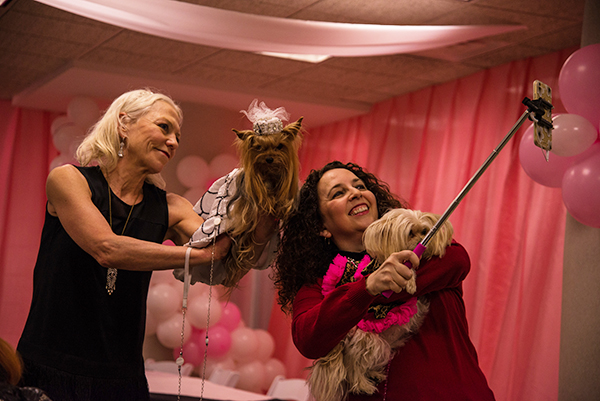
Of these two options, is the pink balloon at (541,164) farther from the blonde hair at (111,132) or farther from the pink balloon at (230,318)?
the pink balloon at (230,318)

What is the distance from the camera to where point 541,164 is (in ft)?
10.6

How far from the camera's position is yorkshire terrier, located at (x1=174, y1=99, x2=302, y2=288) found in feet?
6.08

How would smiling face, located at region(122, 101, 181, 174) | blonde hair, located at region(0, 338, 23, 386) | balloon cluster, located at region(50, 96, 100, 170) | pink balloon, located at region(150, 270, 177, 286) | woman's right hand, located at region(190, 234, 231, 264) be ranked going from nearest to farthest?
blonde hair, located at region(0, 338, 23, 386)
woman's right hand, located at region(190, 234, 231, 264)
smiling face, located at region(122, 101, 181, 174)
pink balloon, located at region(150, 270, 177, 286)
balloon cluster, located at region(50, 96, 100, 170)

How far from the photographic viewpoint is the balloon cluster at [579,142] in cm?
291

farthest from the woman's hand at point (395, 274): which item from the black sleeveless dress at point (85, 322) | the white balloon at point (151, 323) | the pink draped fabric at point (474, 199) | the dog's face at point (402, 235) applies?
the white balloon at point (151, 323)

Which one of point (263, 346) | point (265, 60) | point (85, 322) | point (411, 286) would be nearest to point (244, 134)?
point (411, 286)

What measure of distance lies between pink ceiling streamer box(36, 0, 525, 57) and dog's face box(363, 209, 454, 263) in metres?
2.07

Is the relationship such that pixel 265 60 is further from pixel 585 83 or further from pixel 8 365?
pixel 8 365

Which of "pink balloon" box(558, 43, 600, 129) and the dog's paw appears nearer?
the dog's paw

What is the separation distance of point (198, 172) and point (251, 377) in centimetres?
190

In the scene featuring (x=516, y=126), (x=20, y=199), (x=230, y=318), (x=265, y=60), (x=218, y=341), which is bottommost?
(x=218, y=341)

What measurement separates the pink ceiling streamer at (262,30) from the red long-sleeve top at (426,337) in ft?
7.10

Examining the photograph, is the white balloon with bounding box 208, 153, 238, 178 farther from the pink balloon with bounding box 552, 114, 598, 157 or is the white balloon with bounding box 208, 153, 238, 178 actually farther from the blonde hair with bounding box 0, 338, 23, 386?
the blonde hair with bounding box 0, 338, 23, 386

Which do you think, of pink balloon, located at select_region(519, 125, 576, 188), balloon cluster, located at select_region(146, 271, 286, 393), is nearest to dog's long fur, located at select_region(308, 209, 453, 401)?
pink balloon, located at select_region(519, 125, 576, 188)
